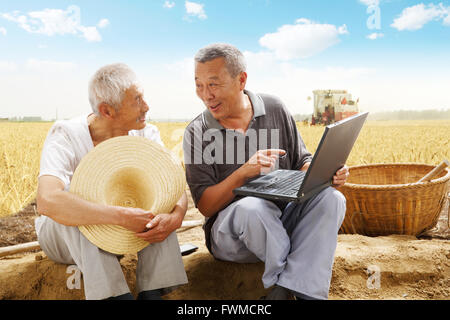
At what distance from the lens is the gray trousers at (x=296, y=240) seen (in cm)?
185

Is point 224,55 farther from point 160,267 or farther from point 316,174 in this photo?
point 160,267

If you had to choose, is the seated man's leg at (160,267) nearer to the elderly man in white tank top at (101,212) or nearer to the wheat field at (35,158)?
the elderly man in white tank top at (101,212)

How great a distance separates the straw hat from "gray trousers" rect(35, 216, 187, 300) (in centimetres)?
6

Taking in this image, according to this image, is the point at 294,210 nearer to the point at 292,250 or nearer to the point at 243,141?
the point at 292,250

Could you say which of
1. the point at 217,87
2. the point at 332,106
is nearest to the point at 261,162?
the point at 217,87

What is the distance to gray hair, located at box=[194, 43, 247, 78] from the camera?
6.78 feet

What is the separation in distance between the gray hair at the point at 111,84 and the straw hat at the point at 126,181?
0.20 m

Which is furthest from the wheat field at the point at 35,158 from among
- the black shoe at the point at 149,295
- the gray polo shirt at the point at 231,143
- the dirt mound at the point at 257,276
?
the black shoe at the point at 149,295

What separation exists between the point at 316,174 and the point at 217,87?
0.72m

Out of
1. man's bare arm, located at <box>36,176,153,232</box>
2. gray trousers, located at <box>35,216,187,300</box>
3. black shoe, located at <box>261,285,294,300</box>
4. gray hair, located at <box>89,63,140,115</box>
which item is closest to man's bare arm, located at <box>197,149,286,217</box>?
gray trousers, located at <box>35,216,187,300</box>

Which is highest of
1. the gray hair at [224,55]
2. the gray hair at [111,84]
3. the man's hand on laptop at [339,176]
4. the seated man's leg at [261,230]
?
the gray hair at [224,55]

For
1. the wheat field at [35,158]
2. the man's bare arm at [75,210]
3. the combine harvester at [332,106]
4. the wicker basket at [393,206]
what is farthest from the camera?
the combine harvester at [332,106]

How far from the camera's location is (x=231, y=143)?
2.21 metres
